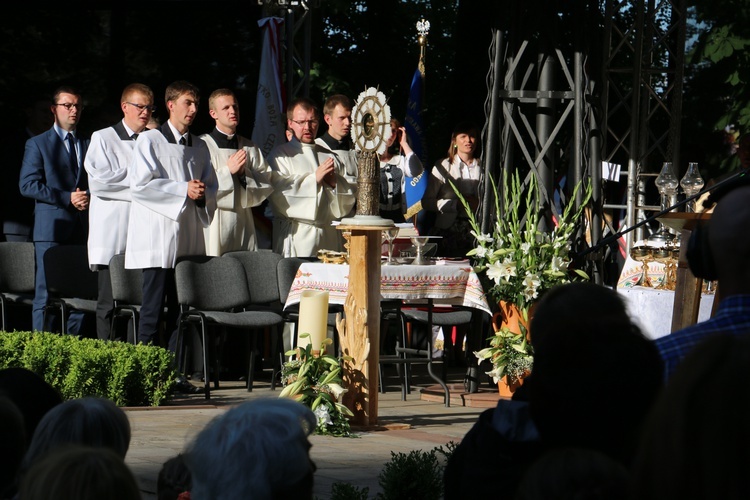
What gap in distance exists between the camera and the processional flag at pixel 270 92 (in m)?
11.7

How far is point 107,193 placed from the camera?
10.3 m

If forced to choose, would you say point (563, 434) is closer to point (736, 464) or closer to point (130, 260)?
point (736, 464)

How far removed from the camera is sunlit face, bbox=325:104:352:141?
10.7 meters

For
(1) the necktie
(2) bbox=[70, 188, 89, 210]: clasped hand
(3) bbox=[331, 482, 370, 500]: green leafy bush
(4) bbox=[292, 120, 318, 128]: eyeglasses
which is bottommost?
(3) bbox=[331, 482, 370, 500]: green leafy bush

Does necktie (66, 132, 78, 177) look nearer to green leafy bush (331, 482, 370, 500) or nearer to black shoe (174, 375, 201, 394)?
black shoe (174, 375, 201, 394)

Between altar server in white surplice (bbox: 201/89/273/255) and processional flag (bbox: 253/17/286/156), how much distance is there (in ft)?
3.14

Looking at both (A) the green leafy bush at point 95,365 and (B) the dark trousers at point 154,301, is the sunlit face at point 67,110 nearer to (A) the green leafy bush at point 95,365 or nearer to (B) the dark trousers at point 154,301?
(B) the dark trousers at point 154,301

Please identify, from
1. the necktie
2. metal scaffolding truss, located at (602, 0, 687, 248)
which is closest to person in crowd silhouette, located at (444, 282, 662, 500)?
the necktie

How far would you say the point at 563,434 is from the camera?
2.78 m

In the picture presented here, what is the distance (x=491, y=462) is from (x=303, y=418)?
1.39 ft

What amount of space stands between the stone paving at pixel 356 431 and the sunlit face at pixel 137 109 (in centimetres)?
214

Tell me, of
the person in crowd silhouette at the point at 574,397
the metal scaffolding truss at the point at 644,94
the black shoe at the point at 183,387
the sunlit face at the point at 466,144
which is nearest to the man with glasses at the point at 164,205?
the black shoe at the point at 183,387

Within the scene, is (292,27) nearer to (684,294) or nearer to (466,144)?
(466,144)

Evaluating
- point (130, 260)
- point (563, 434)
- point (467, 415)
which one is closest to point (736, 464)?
point (563, 434)
